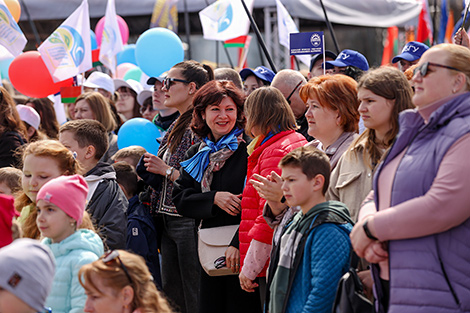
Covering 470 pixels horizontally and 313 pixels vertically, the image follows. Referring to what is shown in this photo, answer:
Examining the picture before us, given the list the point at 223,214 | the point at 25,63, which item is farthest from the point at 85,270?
the point at 25,63

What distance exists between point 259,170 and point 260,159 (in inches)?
2.8

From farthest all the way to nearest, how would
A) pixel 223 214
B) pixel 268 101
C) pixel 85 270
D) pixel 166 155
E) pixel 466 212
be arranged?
1. pixel 166 155
2. pixel 223 214
3. pixel 268 101
4. pixel 85 270
5. pixel 466 212

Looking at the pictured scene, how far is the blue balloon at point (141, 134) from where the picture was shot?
252 inches

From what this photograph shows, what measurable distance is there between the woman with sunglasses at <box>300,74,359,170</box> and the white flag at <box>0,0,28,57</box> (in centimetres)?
404

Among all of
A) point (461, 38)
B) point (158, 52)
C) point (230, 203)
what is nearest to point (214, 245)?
point (230, 203)

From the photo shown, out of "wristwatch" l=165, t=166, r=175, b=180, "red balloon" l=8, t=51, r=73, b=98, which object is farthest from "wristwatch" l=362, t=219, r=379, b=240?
"red balloon" l=8, t=51, r=73, b=98

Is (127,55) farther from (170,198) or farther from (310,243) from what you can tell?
(310,243)

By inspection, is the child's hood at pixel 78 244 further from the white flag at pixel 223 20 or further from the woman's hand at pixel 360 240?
the white flag at pixel 223 20

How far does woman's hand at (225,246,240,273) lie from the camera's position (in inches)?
164

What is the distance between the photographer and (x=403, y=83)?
11.2ft

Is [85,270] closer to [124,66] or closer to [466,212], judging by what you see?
[466,212]

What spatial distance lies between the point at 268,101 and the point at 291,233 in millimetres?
1074

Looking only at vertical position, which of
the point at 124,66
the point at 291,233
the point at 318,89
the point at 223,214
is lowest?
the point at 124,66

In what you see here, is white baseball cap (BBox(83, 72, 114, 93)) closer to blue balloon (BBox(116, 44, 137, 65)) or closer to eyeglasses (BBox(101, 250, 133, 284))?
blue balloon (BBox(116, 44, 137, 65))
